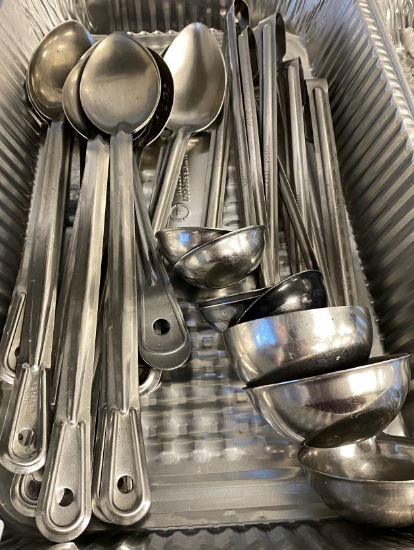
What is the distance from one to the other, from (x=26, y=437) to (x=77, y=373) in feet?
0.23

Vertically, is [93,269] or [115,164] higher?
[115,164]

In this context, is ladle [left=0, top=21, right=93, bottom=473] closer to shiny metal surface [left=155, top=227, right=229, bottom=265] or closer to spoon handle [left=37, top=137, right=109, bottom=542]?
spoon handle [left=37, top=137, right=109, bottom=542]

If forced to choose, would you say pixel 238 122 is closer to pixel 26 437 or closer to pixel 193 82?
pixel 193 82

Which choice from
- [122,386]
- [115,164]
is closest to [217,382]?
[122,386]

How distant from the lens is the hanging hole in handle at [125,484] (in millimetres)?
379

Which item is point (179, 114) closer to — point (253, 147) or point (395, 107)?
point (253, 147)

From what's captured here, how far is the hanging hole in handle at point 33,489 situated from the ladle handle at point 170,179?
30cm

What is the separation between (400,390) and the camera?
379mm

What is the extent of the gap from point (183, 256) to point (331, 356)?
191mm

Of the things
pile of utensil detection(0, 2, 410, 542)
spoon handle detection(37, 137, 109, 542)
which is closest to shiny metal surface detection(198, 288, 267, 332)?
pile of utensil detection(0, 2, 410, 542)

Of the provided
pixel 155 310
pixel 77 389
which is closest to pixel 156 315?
pixel 155 310

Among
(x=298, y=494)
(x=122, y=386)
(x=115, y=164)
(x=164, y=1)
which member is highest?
(x=164, y=1)

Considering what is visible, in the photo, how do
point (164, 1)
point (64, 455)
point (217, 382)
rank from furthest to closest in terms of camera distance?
point (164, 1)
point (217, 382)
point (64, 455)

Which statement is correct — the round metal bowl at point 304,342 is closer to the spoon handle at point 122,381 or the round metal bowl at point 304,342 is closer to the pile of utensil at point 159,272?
the pile of utensil at point 159,272
